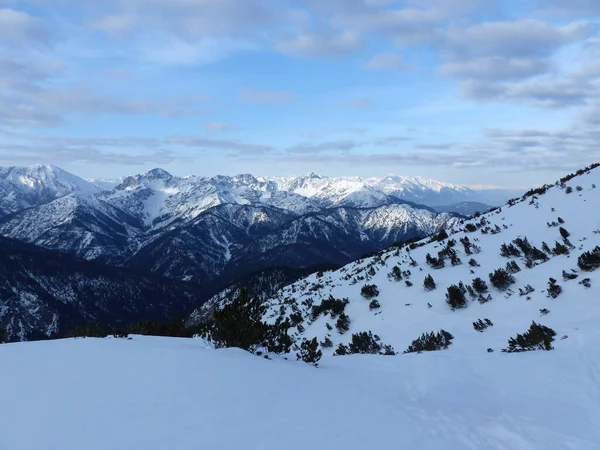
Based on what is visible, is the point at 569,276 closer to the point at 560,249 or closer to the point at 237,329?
the point at 560,249

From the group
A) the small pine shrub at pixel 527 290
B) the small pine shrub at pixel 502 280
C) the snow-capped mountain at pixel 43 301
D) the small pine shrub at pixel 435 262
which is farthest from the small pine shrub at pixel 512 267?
the snow-capped mountain at pixel 43 301

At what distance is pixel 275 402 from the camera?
21.8 feet

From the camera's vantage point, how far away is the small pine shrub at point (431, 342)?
14.2m

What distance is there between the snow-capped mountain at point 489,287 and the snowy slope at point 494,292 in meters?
0.06

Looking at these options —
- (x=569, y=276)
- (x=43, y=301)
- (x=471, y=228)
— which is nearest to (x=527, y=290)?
(x=569, y=276)

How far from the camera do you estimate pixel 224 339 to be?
40.2 feet

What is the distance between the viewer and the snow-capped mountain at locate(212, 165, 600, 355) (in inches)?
558

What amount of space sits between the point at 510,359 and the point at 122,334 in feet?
44.5

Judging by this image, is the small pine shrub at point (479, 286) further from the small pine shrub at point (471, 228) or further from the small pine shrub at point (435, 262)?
the small pine shrub at point (471, 228)

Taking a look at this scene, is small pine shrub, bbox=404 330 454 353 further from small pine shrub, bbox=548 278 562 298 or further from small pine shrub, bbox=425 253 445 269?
small pine shrub, bbox=425 253 445 269

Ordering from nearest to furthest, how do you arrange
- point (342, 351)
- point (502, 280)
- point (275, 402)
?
point (275, 402) < point (342, 351) < point (502, 280)

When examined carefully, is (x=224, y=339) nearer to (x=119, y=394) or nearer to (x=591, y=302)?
(x=119, y=394)

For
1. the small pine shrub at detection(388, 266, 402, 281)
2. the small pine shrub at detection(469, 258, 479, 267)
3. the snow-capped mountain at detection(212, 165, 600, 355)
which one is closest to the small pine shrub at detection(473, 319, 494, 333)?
the snow-capped mountain at detection(212, 165, 600, 355)

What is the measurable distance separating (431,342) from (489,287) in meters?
5.84
